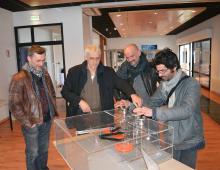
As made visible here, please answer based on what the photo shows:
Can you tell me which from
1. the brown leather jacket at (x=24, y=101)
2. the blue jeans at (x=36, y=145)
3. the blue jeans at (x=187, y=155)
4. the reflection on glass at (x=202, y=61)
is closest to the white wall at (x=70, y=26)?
the blue jeans at (x=36, y=145)

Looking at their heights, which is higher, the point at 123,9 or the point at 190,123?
the point at 123,9

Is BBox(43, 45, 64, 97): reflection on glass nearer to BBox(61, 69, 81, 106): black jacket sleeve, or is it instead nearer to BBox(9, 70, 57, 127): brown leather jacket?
BBox(9, 70, 57, 127): brown leather jacket

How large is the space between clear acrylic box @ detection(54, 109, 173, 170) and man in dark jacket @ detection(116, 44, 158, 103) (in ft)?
2.72

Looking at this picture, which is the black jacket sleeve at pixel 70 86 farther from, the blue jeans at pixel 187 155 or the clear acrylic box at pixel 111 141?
the blue jeans at pixel 187 155

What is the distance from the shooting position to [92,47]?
2125 millimetres

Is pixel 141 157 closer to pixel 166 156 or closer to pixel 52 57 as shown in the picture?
pixel 166 156

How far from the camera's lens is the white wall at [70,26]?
5824 millimetres

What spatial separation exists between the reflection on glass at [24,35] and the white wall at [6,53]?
219mm

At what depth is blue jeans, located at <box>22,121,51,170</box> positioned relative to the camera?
2471 mm

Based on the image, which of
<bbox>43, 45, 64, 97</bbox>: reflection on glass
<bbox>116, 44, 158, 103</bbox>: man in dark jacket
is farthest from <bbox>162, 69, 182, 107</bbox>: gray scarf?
<bbox>43, 45, 64, 97</bbox>: reflection on glass

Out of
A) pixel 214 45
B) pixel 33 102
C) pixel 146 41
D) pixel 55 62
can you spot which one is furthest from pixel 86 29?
pixel 146 41

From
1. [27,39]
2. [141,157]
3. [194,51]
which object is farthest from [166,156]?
[194,51]

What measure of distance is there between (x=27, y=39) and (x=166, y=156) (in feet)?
19.2

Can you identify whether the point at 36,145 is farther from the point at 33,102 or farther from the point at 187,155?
the point at 187,155
